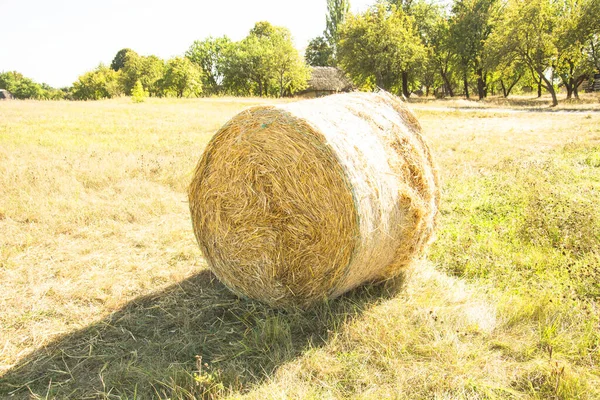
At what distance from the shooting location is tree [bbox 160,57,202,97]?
5231 centimetres

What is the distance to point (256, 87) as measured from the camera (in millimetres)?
58531

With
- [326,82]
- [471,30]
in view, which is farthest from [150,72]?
[471,30]

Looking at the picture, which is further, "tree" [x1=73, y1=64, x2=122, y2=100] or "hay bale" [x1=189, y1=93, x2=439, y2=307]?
"tree" [x1=73, y1=64, x2=122, y2=100]

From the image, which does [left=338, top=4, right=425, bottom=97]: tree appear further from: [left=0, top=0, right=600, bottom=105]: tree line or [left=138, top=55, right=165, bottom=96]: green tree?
[left=138, top=55, right=165, bottom=96]: green tree

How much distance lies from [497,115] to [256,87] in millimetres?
43919

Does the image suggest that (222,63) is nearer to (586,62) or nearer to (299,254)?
(586,62)

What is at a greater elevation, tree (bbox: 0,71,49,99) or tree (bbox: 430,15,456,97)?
tree (bbox: 0,71,49,99)

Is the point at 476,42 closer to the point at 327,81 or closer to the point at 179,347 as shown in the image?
the point at 327,81

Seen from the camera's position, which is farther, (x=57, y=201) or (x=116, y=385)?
(x=57, y=201)

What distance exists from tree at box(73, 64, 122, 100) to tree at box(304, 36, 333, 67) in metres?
33.2

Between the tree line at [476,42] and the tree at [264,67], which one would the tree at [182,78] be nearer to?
the tree at [264,67]

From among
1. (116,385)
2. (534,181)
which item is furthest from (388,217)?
A: (534,181)

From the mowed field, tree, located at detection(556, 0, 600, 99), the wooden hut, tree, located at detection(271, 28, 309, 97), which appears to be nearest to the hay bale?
the mowed field

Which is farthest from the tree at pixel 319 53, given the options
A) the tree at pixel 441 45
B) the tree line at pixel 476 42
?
the tree at pixel 441 45
